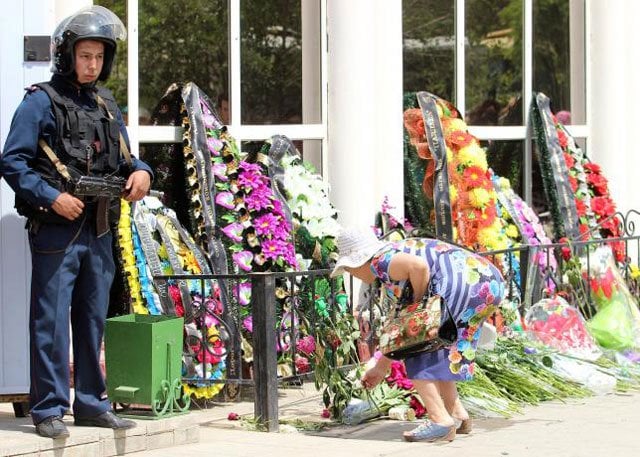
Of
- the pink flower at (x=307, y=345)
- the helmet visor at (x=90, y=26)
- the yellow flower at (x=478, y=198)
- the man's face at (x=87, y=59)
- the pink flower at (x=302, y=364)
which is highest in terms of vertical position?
the helmet visor at (x=90, y=26)

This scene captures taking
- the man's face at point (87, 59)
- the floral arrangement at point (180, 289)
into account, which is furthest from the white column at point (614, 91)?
the man's face at point (87, 59)

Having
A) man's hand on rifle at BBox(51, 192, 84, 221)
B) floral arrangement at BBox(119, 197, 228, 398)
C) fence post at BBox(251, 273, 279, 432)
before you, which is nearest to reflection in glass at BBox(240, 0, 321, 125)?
floral arrangement at BBox(119, 197, 228, 398)

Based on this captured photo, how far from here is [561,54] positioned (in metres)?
13.3

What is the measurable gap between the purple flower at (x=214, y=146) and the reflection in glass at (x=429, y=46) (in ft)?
7.96

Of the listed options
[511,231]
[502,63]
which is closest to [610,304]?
[511,231]

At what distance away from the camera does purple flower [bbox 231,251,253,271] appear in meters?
9.51

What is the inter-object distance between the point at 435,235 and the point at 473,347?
273 cm

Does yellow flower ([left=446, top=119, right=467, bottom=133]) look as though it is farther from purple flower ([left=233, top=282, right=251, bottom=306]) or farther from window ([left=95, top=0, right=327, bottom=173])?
purple flower ([left=233, top=282, right=251, bottom=306])

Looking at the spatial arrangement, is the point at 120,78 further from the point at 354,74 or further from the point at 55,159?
the point at 55,159

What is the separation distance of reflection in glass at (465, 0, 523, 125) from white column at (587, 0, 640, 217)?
2.66 feet

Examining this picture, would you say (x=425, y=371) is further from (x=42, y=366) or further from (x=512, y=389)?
(x=42, y=366)

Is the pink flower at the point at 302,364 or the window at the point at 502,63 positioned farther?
the window at the point at 502,63

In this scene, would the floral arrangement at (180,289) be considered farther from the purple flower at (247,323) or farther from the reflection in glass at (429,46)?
the reflection in glass at (429,46)

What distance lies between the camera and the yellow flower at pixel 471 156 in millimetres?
11172
